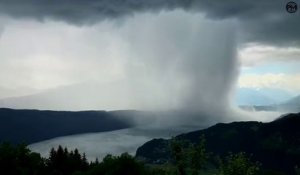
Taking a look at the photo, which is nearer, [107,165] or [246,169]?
[246,169]

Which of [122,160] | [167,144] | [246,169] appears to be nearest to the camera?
[246,169]

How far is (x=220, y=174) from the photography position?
300 ft

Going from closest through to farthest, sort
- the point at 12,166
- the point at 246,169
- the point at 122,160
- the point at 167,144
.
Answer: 1. the point at 246,169
2. the point at 167,144
3. the point at 122,160
4. the point at 12,166

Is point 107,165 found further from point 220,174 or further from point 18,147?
point 220,174

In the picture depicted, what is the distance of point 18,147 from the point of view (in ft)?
486

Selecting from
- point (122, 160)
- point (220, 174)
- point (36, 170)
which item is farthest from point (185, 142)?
point (36, 170)

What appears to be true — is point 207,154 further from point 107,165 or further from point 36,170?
point 36,170

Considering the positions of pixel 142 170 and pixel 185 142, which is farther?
pixel 142 170

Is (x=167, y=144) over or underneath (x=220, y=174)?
over

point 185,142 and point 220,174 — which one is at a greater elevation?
point 185,142

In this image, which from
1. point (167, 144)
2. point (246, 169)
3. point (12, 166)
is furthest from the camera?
point (12, 166)

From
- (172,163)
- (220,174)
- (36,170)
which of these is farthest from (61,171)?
(220,174)

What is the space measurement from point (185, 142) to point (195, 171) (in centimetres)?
860

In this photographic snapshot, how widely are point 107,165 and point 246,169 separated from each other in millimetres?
50446
